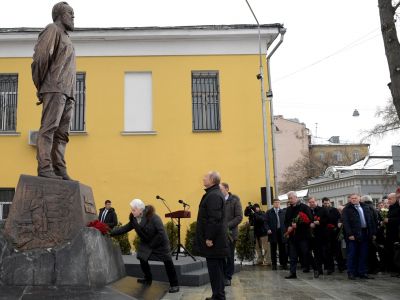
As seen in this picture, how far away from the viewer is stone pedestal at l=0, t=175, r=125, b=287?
605 cm

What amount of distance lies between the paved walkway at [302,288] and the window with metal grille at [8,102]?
10.2 metres

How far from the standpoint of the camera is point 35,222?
6.30m

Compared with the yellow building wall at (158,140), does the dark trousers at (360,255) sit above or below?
below

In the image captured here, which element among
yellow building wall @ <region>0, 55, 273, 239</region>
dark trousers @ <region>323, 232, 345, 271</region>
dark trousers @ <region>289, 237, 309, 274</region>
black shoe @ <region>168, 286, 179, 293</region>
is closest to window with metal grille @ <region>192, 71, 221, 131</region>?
yellow building wall @ <region>0, 55, 273, 239</region>

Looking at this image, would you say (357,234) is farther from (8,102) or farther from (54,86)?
(8,102)

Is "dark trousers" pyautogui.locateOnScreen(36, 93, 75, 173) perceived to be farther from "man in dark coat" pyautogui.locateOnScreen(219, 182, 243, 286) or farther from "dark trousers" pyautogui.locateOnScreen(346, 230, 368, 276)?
"dark trousers" pyautogui.locateOnScreen(346, 230, 368, 276)

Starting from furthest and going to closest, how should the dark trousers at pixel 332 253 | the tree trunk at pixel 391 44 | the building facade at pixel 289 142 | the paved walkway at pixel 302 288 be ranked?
the building facade at pixel 289 142 < the dark trousers at pixel 332 253 < the tree trunk at pixel 391 44 < the paved walkway at pixel 302 288

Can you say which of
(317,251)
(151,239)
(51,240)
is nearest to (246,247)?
(317,251)

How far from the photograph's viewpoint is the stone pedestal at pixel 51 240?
6.05 metres

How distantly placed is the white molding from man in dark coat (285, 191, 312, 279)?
8112 mm

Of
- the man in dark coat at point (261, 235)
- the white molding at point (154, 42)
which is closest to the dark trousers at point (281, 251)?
the man in dark coat at point (261, 235)

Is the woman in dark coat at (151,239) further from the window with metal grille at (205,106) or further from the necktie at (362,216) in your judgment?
the window with metal grille at (205,106)

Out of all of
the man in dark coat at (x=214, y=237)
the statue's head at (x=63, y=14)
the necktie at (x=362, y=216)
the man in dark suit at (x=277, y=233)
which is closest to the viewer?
the man in dark coat at (x=214, y=237)

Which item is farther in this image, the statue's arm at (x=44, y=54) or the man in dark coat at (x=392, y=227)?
the man in dark coat at (x=392, y=227)
